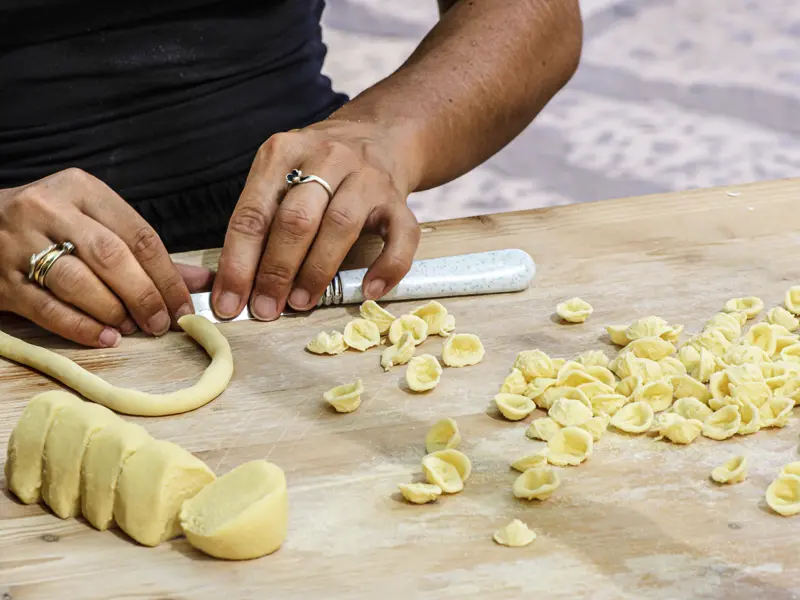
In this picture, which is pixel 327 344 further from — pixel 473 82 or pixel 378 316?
pixel 473 82

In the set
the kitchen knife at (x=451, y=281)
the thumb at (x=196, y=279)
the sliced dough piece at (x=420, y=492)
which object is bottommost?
the sliced dough piece at (x=420, y=492)

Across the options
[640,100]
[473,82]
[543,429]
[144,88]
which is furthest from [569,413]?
[640,100]

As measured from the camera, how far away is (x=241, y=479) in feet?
2.84

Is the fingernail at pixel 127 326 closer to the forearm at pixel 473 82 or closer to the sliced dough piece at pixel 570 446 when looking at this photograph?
the forearm at pixel 473 82

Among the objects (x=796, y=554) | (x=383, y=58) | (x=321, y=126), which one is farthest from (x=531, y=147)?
(x=796, y=554)

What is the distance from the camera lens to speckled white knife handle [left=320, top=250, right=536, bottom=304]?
1278 millimetres

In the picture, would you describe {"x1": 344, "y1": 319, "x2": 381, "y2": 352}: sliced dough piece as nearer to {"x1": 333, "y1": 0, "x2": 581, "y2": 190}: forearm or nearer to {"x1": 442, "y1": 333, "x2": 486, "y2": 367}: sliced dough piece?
{"x1": 442, "y1": 333, "x2": 486, "y2": 367}: sliced dough piece

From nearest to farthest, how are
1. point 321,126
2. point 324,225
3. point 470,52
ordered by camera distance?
point 324,225, point 321,126, point 470,52

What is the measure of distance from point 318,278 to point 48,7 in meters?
0.63

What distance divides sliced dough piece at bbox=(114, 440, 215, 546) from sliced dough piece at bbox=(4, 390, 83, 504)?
100 millimetres

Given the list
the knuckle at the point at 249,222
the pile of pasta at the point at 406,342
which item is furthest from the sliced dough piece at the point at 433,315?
the knuckle at the point at 249,222

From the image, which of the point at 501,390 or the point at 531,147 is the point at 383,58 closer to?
the point at 531,147

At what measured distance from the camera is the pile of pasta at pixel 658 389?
97 centimetres

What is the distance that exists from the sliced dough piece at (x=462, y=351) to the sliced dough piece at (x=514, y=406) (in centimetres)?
9
